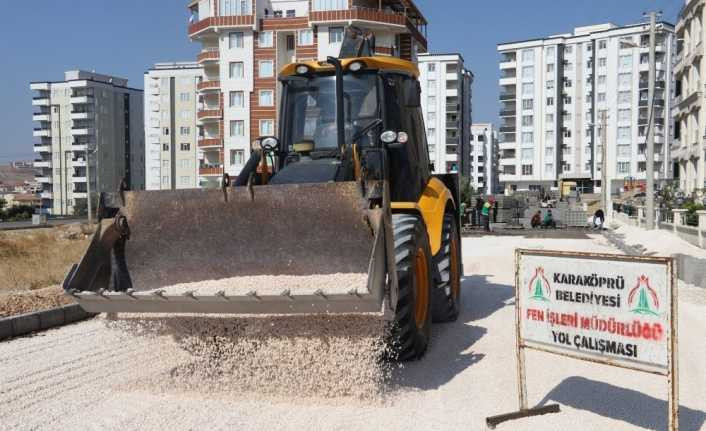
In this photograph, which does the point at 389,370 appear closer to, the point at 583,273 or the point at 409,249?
the point at 409,249

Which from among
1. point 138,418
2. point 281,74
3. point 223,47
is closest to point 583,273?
point 138,418

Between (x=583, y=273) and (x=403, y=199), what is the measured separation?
2.82m

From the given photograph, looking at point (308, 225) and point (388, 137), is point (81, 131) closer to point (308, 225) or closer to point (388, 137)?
point (388, 137)

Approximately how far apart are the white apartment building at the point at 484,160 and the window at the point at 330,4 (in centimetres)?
7609

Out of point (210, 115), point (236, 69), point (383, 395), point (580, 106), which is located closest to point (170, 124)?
point (210, 115)

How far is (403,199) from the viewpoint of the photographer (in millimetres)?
7617

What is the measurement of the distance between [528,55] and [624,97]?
14.9 m

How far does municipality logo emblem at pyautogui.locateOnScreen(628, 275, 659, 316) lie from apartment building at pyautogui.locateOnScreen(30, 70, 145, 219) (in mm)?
103999

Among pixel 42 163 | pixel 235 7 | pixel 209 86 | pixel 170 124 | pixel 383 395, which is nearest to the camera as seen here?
pixel 383 395

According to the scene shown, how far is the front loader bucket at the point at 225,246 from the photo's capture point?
572 centimetres

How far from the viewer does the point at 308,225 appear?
6055 millimetres

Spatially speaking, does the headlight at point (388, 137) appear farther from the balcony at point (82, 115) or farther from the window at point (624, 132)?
the balcony at point (82, 115)

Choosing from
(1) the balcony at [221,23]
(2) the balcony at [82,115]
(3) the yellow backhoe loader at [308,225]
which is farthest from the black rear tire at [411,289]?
(2) the balcony at [82,115]

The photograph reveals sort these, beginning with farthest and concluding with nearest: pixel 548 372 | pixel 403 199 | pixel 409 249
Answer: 1. pixel 403 199
2. pixel 548 372
3. pixel 409 249
